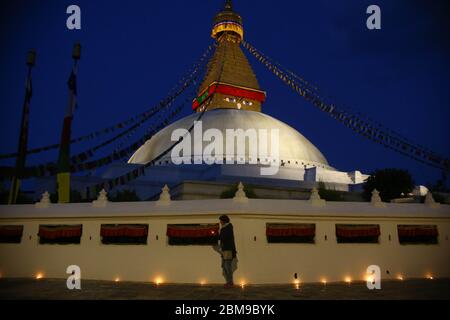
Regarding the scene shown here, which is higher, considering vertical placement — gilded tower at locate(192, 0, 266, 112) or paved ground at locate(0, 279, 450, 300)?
gilded tower at locate(192, 0, 266, 112)

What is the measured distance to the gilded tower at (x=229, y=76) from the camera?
36.3 meters

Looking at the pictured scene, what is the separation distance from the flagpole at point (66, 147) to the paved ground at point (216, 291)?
530 centimetres

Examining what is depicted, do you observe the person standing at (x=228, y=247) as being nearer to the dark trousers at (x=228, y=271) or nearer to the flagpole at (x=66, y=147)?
the dark trousers at (x=228, y=271)

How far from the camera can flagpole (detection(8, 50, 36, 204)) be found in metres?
15.1

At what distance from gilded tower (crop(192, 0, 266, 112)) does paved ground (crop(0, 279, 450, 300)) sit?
27221 millimetres

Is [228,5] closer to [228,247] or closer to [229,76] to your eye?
[229,76]

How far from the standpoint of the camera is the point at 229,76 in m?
37.2

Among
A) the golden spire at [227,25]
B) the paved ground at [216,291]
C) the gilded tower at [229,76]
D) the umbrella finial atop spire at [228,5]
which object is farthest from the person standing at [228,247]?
the umbrella finial atop spire at [228,5]

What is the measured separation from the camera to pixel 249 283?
31.1 feet

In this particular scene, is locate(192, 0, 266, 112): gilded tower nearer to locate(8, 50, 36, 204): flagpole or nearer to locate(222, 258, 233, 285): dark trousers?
locate(8, 50, 36, 204): flagpole

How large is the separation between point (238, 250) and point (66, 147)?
940 cm

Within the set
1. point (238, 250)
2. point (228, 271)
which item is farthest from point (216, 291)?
point (238, 250)

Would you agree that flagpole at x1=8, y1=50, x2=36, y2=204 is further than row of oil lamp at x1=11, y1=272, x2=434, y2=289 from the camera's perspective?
Yes

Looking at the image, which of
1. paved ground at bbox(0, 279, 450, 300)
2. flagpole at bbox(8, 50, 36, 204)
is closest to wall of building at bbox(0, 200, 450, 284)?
paved ground at bbox(0, 279, 450, 300)
